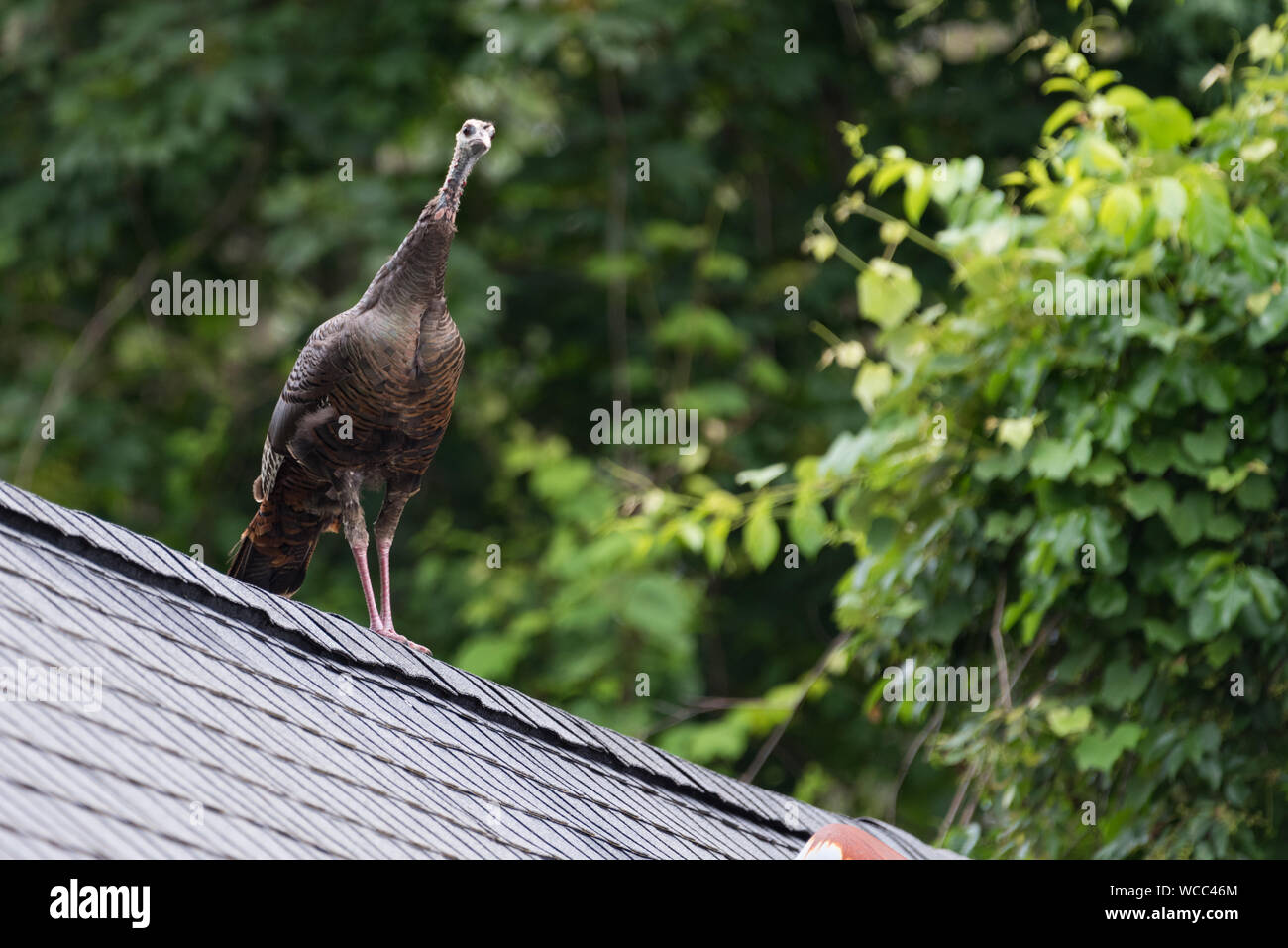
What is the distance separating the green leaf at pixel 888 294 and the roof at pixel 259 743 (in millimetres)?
2270

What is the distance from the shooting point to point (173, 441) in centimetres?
1155

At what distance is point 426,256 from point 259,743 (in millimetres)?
1660

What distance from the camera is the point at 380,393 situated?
4383 millimetres

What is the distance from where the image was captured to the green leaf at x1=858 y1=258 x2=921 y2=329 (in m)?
6.14

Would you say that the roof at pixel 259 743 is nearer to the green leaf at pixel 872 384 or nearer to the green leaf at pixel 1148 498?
the green leaf at pixel 1148 498

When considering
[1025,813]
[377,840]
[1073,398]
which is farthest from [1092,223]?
[377,840]

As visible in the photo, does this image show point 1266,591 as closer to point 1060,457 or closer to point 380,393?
point 1060,457

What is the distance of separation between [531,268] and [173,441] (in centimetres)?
270

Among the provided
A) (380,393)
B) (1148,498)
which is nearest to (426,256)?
(380,393)

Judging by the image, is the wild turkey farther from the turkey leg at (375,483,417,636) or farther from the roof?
the roof

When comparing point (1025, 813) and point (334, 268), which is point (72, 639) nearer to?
point (1025, 813)

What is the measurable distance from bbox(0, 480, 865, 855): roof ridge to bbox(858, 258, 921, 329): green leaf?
6.51 feet

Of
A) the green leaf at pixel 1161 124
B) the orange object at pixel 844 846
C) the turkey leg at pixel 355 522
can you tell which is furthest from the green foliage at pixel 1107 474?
the orange object at pixel 844 846

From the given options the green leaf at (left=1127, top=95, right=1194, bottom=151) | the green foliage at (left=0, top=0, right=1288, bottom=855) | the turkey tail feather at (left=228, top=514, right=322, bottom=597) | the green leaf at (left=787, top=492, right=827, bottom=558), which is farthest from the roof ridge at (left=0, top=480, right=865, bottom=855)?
the green leaf at (left=1127, top=95, right=1194, bottom=151)
